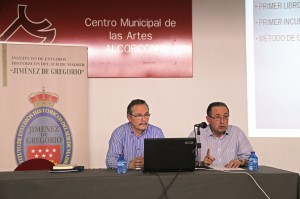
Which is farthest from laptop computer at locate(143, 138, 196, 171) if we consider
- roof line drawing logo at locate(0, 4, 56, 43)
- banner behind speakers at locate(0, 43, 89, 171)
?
roof line drawing logo at locate(0, 4, 56, 43)

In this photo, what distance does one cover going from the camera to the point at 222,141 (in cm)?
Answer: 340

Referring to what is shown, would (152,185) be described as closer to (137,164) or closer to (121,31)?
(137,164)

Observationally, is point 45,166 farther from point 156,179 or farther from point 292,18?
point 292,18

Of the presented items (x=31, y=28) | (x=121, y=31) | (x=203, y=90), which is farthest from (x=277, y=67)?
(x=31, y=28)

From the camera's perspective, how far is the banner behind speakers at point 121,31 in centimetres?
433

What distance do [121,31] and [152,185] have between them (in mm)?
2462

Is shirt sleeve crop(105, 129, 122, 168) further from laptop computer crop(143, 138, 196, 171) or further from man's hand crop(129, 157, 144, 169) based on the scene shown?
laptop computer crop(143, 138, 196, 171)

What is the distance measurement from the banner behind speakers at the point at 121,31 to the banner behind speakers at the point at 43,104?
325mm

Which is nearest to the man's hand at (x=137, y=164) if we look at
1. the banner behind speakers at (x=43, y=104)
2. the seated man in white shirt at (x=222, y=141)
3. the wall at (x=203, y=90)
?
the seated man in white shirt at (x=222, y=141)

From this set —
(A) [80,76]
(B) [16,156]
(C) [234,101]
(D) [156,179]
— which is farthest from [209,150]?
(B) [16,156]

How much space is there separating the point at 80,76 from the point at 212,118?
1.51 m

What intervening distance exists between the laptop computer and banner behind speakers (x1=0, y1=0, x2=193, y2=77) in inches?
79.5

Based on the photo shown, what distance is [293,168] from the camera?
178 inches

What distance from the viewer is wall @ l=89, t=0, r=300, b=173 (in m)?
4.44
